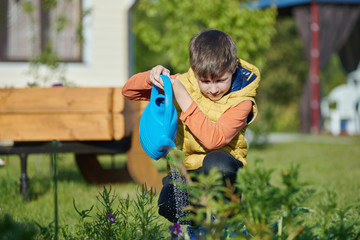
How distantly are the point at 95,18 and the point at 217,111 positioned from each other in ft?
23.1

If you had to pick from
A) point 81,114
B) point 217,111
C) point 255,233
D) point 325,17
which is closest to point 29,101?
point 81,114

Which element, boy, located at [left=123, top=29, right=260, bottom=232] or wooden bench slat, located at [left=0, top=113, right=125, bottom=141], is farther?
wooden bench slat, located at [left=0, top=113, right=125, bottom=141]

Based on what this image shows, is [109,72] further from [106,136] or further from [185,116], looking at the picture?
[185,116]

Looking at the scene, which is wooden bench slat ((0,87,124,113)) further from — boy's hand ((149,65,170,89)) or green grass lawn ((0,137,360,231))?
boy's hand ((149,65,170,89))

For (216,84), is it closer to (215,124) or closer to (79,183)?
(215,124)

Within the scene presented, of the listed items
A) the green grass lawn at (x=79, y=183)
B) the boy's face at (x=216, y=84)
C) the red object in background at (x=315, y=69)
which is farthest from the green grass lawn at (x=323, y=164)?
the red object in background at (x=315, y=69)

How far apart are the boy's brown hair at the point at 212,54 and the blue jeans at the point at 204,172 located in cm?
41

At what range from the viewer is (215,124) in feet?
7.82

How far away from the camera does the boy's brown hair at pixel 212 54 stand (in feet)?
7.68

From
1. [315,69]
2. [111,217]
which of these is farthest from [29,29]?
[315,69]

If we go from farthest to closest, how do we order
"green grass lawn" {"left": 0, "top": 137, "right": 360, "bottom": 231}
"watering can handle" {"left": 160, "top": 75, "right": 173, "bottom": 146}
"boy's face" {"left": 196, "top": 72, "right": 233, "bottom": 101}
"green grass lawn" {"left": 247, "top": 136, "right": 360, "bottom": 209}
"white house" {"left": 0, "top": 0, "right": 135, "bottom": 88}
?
"white house" {"left": 0, "top": 0, "right": 135, "bottom": 88} → "green grass lawn" {"left": 247, "top": 136, "right": 360, "bottom": 209} → "green grass lawn" {"left": 0, "top": 137, "right": 360, "bottom": 231} → "boy's face" {"left": 196, "top": 72, "right": 233, "bottom": 101} → "watering can handle" {"left": 160, "top": 75, "right": 173, "bottom": 146}

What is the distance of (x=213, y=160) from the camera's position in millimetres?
2449

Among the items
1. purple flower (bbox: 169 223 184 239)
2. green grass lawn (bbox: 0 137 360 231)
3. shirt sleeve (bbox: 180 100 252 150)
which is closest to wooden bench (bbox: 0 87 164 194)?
green grass lawn (bbox: 0 137 360 231)

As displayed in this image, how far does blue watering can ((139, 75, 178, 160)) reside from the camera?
7.48 feet
